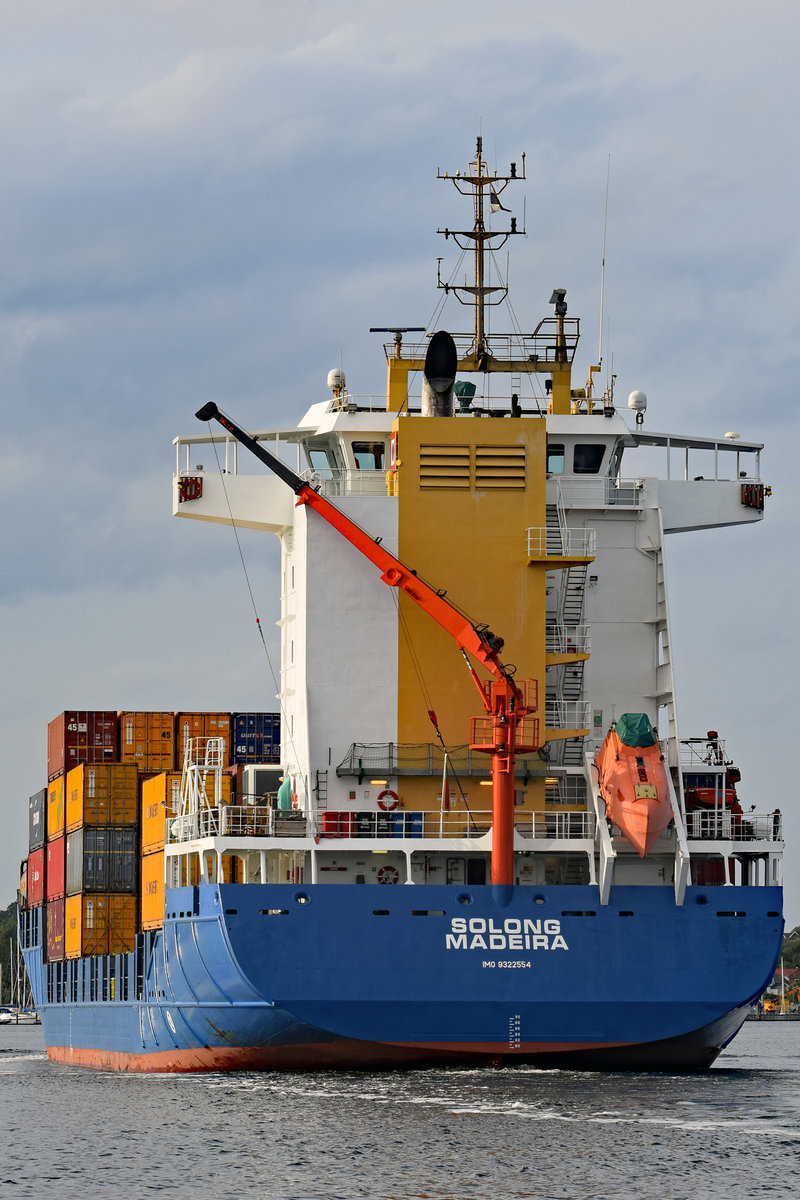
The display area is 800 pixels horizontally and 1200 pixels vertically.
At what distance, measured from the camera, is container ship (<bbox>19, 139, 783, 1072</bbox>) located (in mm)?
28359

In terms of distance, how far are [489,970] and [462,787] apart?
11.1 ft

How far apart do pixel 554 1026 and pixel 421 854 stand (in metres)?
3.33

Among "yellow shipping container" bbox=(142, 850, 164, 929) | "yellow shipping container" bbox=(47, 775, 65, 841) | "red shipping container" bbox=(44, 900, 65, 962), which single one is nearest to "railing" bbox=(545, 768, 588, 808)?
"yellow shipping container" bbox=(142, 850, 164, 929)

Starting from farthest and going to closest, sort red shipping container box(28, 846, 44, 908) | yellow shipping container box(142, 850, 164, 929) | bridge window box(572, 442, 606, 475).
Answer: red shipping container box(28, 846, 44, 908) < yellow shipping container box(142, 850, 164, 929) < bridge window box(572, 442, 606, 475)

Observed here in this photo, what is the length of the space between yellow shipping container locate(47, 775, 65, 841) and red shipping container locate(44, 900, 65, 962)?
1430 mm

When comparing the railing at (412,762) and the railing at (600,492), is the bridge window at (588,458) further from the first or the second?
the railing at (412,762)

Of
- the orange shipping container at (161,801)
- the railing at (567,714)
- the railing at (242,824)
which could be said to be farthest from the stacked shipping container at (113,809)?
the railing at (567,714)

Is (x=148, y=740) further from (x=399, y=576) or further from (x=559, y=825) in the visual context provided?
(x=559, y=825)

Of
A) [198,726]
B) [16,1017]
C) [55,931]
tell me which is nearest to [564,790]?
[198,726]

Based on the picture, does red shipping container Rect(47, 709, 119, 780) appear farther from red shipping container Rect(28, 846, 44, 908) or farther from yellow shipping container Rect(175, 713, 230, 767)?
red shipping container Rect(28, 846, 44, 908)

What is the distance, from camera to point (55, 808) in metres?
42.2

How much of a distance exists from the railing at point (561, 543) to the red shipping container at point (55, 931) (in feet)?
46.7

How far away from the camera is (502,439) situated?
31.7 m

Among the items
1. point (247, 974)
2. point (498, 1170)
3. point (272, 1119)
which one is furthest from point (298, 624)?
point (498, 1170)
